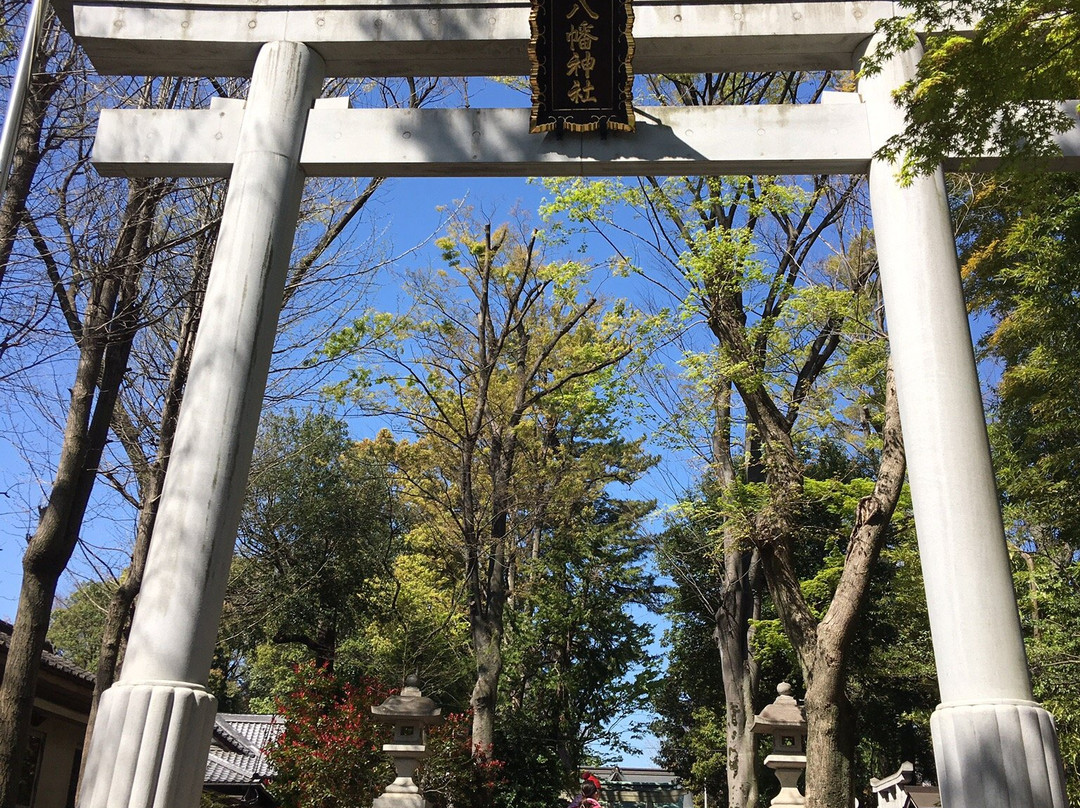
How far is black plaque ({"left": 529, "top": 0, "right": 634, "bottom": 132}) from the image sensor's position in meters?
5.85

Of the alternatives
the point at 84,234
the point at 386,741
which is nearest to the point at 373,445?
the point at 386,741

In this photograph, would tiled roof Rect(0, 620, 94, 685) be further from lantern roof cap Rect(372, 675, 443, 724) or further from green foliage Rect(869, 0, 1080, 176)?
green foliage Rect(869, 0, 1080, 176)

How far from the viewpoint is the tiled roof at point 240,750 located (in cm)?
1482

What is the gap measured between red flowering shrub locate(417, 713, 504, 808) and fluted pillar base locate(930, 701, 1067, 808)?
7.03 meters

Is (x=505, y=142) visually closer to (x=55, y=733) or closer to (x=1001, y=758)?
(x=1001, y=758)

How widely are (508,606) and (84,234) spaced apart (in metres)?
14.2

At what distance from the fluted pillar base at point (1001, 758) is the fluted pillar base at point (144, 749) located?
12.3 feet

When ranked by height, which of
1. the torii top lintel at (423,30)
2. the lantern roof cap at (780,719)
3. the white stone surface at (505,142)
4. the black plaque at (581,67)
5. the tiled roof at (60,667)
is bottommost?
the lantern roof cap at (780,719)

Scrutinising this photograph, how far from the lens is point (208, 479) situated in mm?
5039

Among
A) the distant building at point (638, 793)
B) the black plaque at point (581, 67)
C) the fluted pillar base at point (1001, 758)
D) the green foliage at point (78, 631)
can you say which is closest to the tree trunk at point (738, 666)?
the black plaque at point (581, 67)

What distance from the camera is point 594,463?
19.5 metres

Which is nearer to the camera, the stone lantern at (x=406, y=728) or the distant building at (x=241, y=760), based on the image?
the stone lantern at (x=406, y=728)

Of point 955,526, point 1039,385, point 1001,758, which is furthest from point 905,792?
point 955,526

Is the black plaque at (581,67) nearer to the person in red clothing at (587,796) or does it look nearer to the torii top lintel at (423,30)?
the torii top lintel at (423,30)
